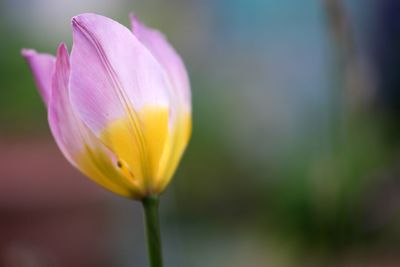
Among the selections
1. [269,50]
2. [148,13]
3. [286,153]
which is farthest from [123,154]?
[148,13]

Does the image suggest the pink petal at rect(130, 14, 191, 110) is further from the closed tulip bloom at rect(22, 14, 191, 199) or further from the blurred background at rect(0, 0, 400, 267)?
the blurred background at rect(0, 0, 400, 267)

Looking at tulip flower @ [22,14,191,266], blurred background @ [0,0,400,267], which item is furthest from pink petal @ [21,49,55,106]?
blurred background @ [0,0,400,267]

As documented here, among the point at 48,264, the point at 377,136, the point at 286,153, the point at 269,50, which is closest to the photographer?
the point at 48,264

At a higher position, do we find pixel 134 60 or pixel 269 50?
pixel 134 60

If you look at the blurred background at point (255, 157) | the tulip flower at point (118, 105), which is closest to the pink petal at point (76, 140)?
the tulip flower at point (118, 105)

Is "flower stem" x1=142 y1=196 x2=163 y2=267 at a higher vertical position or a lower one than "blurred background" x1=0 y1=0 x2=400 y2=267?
higher

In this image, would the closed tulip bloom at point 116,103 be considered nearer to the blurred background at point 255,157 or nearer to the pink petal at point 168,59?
the pink petal at point 168,59

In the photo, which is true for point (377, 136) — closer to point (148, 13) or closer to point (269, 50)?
point (269, 50)

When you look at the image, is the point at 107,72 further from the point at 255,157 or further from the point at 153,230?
the point at 255,157
